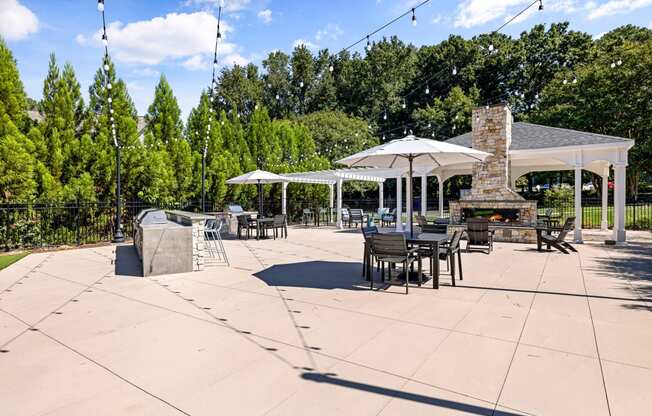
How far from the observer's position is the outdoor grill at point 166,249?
6.78 metres

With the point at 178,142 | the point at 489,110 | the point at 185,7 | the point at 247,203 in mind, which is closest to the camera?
the point at 185,7

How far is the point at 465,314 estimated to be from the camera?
445 centimetres

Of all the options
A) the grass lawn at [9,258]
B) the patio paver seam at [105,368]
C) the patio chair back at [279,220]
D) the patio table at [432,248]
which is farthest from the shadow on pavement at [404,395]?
the patio chair back at [279,220]

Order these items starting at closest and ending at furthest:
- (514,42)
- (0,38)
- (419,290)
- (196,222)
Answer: (419,290), (196,222), (0,38), (514,42)

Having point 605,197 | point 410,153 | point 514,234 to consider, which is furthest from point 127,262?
point 605,197

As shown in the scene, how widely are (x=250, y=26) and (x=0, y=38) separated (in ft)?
22.7

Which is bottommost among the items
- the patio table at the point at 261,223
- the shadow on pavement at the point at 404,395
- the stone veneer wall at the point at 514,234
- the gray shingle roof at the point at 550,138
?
the shadow on pavement at the point at 404,395

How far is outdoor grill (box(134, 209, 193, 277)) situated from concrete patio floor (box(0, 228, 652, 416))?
0.37 meters

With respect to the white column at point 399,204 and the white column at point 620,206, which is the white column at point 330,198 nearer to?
the white column at point 399,204

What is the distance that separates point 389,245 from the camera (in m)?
5.70

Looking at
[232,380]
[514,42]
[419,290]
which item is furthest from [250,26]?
[514,42]

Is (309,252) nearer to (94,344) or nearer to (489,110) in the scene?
(94,344)

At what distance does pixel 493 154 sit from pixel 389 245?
27.6 feet

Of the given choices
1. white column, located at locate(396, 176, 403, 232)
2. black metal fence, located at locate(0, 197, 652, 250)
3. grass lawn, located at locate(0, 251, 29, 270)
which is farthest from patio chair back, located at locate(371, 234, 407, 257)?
black metal fence, located at locate(0, 197, 652, 250)
